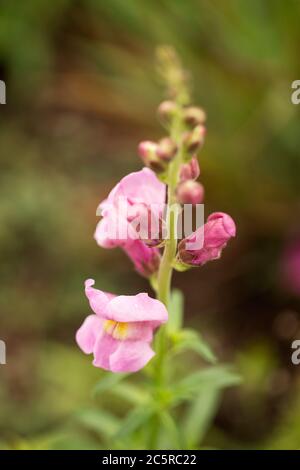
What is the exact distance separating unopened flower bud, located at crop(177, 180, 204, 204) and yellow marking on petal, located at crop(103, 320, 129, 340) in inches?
14.9

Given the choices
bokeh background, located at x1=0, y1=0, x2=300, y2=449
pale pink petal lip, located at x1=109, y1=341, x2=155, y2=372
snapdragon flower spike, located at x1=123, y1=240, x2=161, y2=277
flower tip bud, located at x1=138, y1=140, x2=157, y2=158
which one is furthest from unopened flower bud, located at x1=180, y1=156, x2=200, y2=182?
bokeh background, located at x1=0, y1=0, x2=300, y2=449

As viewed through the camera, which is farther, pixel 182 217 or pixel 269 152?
pixel 269 152

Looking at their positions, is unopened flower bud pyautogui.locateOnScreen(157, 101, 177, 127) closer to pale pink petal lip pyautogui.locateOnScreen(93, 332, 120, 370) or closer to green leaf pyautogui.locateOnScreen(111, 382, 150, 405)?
pale pink petal lip pyautogui.locateOnScreen(93, 332, 120, 370)

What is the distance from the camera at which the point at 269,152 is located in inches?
160

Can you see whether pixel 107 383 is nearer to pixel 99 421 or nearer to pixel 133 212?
pixel 99 421

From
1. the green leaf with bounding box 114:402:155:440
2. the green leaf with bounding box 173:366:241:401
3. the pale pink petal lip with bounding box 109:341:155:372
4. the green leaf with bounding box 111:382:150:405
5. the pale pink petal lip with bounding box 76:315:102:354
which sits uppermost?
the pale pink petal lip with bounding box 76:315:102:354

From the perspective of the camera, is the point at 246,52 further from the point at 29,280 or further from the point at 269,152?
the point at 29,280

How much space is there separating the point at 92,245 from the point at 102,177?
0.67m

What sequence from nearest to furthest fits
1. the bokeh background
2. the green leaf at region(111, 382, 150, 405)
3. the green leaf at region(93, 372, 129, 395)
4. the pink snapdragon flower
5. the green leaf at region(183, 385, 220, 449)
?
the pink snapdragon flower → the green leaf at region(93, 372, 129, 395) → the green leaf at region(111, 382, 150, 405) → the green leaf at region(183, 385, 220, 449) → the bokeh background

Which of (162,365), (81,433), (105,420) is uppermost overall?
(162,365)

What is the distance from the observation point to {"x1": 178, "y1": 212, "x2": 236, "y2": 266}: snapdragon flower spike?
5.69 feet

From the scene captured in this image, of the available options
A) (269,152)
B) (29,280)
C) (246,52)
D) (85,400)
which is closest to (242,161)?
(269,152)

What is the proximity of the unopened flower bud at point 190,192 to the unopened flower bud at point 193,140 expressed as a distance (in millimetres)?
128

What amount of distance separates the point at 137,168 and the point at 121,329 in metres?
2.70
